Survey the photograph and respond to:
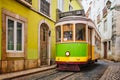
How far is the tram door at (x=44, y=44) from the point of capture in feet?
49.5

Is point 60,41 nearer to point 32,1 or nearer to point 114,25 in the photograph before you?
point 32,1

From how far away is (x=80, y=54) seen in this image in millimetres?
11117

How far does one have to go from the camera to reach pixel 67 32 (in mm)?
11617

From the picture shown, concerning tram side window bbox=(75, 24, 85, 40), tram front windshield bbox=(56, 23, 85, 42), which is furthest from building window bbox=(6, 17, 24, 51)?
tram side window bbox=(75, 24, 85, 40)

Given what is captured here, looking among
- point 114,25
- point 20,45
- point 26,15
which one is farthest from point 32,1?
point 114,25

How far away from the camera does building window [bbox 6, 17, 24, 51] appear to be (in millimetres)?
10633

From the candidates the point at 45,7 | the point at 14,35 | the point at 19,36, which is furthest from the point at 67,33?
the point at 45,7

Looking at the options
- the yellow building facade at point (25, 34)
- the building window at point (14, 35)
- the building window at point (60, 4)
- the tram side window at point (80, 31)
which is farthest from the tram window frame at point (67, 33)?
the building window at point (60, 4)

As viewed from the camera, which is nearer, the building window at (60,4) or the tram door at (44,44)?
the tram door at (44,44)

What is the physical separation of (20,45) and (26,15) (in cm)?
180

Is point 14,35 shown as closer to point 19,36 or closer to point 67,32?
point 19,36

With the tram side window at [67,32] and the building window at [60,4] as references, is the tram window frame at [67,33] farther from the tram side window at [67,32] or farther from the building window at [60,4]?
the building window at [60,4]

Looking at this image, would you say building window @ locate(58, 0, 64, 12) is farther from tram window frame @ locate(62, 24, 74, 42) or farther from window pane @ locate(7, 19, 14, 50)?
window pane @ locate(7, 19, 14, 50)

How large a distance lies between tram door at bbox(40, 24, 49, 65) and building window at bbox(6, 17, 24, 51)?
3.40m
